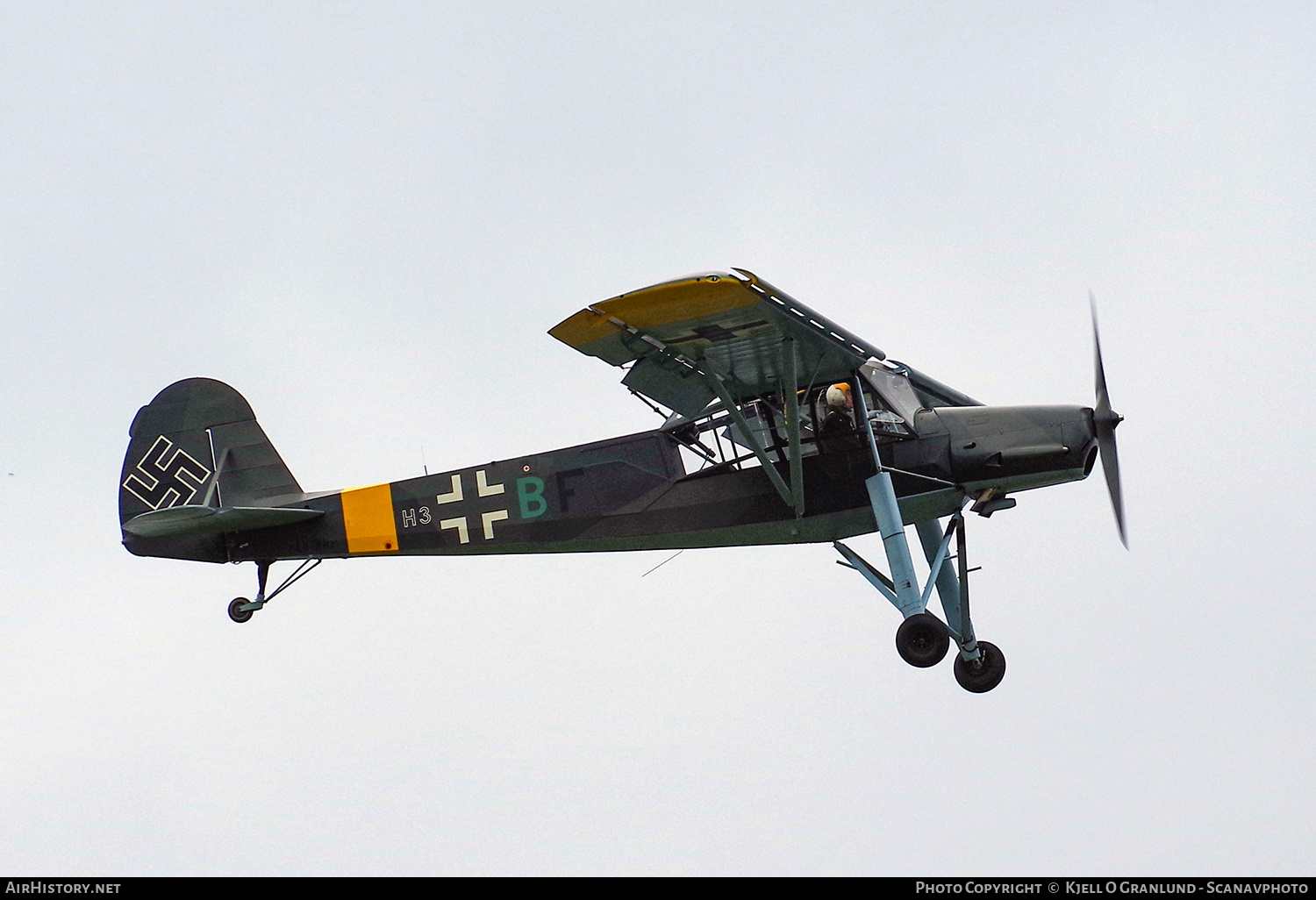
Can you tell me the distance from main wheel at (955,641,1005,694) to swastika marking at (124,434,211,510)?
7.90 meters

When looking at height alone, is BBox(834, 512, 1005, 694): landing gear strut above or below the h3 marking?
below

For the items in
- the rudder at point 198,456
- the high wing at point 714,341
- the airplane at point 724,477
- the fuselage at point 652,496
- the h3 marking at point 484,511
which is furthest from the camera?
the rudder at point 198,456

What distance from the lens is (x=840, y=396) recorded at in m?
14.0

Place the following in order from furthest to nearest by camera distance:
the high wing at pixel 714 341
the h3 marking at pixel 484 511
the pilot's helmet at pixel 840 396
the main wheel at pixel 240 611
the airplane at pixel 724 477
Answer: the main wheel at pixel 240 611
the h3 marking at pixel 484 511
the pilot's helmet at pixel 840 396
the airplane at pixel 724 477
the high wing at pixel 714 341

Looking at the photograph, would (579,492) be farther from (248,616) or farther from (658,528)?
(248,616)

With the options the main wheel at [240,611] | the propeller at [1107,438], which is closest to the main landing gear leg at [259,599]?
the main wheel at [240,611]

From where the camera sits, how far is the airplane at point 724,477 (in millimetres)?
13055

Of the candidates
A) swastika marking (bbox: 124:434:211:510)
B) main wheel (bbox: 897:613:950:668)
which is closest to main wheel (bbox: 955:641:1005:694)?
main wheel (bbox: 897:613:950:668)

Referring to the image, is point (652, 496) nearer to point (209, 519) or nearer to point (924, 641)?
point (924, 641)

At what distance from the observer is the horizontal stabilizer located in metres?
15.3

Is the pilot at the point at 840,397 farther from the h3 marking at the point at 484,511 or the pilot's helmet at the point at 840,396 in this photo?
the h3 marking at the point at 484,511

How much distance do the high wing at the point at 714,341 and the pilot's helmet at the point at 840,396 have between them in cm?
14

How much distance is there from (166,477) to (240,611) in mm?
1708

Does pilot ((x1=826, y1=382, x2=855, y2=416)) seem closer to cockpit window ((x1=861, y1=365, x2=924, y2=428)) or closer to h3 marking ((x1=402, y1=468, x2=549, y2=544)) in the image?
cockpit window ((x1=861, y1=365, x2=924, y2=428))
